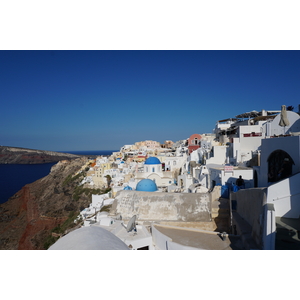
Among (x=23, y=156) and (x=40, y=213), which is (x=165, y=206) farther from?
(x=23, y=156)

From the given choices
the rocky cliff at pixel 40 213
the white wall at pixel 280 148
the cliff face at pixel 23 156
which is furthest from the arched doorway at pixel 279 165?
the cliff face at pixel 23 156

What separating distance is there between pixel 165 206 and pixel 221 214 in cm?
300

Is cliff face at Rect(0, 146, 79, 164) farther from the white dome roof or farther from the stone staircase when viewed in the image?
the white dome roof

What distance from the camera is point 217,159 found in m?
19.9

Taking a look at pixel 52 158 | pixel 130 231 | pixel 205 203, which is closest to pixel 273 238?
pixel 130 231

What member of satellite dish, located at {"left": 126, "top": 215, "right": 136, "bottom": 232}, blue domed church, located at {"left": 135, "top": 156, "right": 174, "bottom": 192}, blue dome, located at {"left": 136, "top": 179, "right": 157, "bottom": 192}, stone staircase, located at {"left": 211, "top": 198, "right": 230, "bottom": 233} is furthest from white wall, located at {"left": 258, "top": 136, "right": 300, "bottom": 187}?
blue domed church, located at {"left": 135, "top": 156, "right": 174, "bottom": 192}

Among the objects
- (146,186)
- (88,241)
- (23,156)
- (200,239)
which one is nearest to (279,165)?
(200,239)

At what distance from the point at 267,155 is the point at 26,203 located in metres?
39.2

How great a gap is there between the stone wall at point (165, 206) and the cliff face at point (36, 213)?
15.1 m

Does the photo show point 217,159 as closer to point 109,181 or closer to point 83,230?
point 83,230

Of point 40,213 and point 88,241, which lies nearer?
Answer: point 88,241

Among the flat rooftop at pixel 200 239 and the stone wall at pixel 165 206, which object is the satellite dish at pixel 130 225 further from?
the stone wall at pixel 165 206

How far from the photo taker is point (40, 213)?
103ft

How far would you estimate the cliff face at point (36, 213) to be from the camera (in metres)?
24.5
